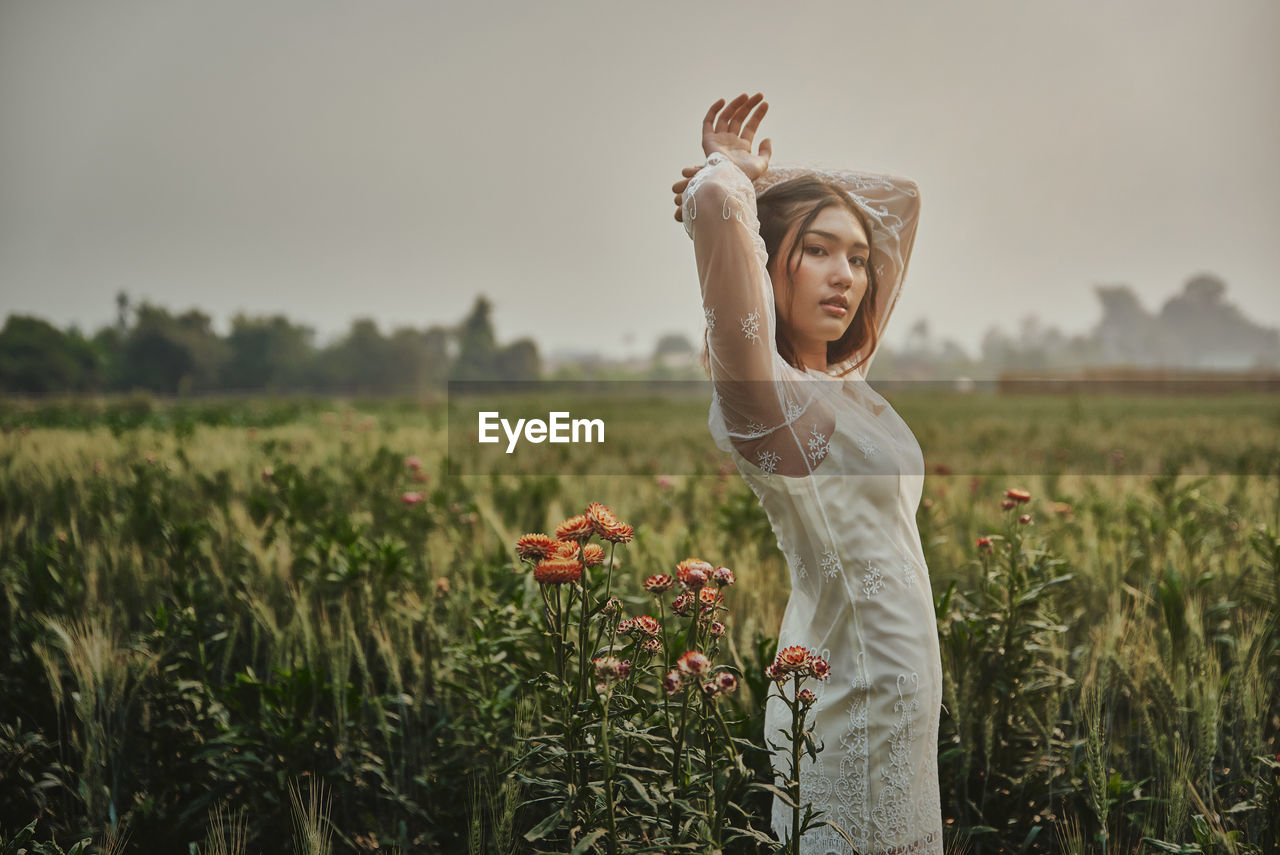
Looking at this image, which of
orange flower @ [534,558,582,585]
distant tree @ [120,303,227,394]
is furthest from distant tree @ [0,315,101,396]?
orange flower @ [534,558,582,585]

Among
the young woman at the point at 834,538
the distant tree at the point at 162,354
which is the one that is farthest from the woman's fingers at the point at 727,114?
the distant tree at the point at 162,354

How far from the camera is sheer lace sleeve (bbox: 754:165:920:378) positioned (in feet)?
6.14

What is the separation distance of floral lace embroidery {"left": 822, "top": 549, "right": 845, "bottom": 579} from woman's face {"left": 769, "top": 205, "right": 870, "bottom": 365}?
1.62 feet

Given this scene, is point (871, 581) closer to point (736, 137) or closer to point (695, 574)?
point (695, 574)

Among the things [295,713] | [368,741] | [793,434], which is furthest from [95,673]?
[793,434]

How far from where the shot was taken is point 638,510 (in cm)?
484

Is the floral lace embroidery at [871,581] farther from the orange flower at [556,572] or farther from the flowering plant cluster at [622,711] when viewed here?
the orange flower at [556,572]

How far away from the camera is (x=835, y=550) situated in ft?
4.96

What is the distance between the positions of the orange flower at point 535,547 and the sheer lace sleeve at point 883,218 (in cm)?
94

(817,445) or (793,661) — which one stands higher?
(817,445)

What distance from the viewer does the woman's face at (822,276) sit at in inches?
66.4

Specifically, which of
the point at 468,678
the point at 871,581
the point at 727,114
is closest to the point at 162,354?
the point at 468,678

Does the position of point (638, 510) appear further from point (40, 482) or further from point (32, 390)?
point (32, 390)

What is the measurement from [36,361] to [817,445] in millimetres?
71241
